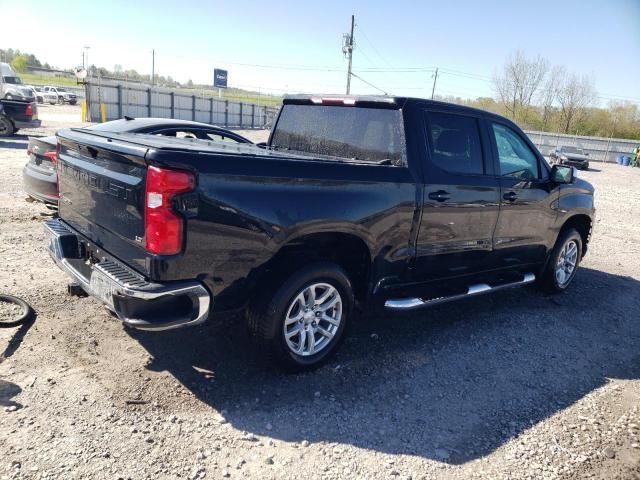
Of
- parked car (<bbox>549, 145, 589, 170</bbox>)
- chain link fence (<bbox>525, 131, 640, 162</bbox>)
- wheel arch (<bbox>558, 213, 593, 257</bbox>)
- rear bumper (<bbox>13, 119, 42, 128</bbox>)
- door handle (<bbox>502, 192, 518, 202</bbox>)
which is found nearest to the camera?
door handle (<bbox>502, 192, 518, 202</bbox>)

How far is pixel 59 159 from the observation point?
13.2 feet

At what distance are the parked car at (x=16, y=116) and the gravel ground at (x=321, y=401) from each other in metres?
14.2

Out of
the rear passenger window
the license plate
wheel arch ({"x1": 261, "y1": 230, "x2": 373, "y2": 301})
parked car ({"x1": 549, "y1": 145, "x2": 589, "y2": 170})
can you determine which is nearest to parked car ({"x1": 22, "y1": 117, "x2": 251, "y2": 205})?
the license plate

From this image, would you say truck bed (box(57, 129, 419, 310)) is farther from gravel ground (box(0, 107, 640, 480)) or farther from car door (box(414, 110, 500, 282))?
gravel ground (box(0, 107, 640, 480))

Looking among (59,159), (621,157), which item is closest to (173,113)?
(59,159)

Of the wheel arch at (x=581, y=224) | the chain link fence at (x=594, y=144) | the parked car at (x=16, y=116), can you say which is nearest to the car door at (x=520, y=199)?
the wheel arch at (x=581, y=224)

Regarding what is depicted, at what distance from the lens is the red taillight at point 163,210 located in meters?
2.81

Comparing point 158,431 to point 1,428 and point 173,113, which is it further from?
point 173,113

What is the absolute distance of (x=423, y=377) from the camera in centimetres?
390

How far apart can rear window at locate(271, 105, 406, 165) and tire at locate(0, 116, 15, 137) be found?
15.5m

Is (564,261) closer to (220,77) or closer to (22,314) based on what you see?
(22,314)

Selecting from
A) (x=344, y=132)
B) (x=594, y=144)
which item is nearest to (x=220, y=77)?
(x=594, y=144)

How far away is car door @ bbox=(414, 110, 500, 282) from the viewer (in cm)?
417

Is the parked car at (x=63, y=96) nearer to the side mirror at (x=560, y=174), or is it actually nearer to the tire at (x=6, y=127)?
the tire at (x=6, y=127)
